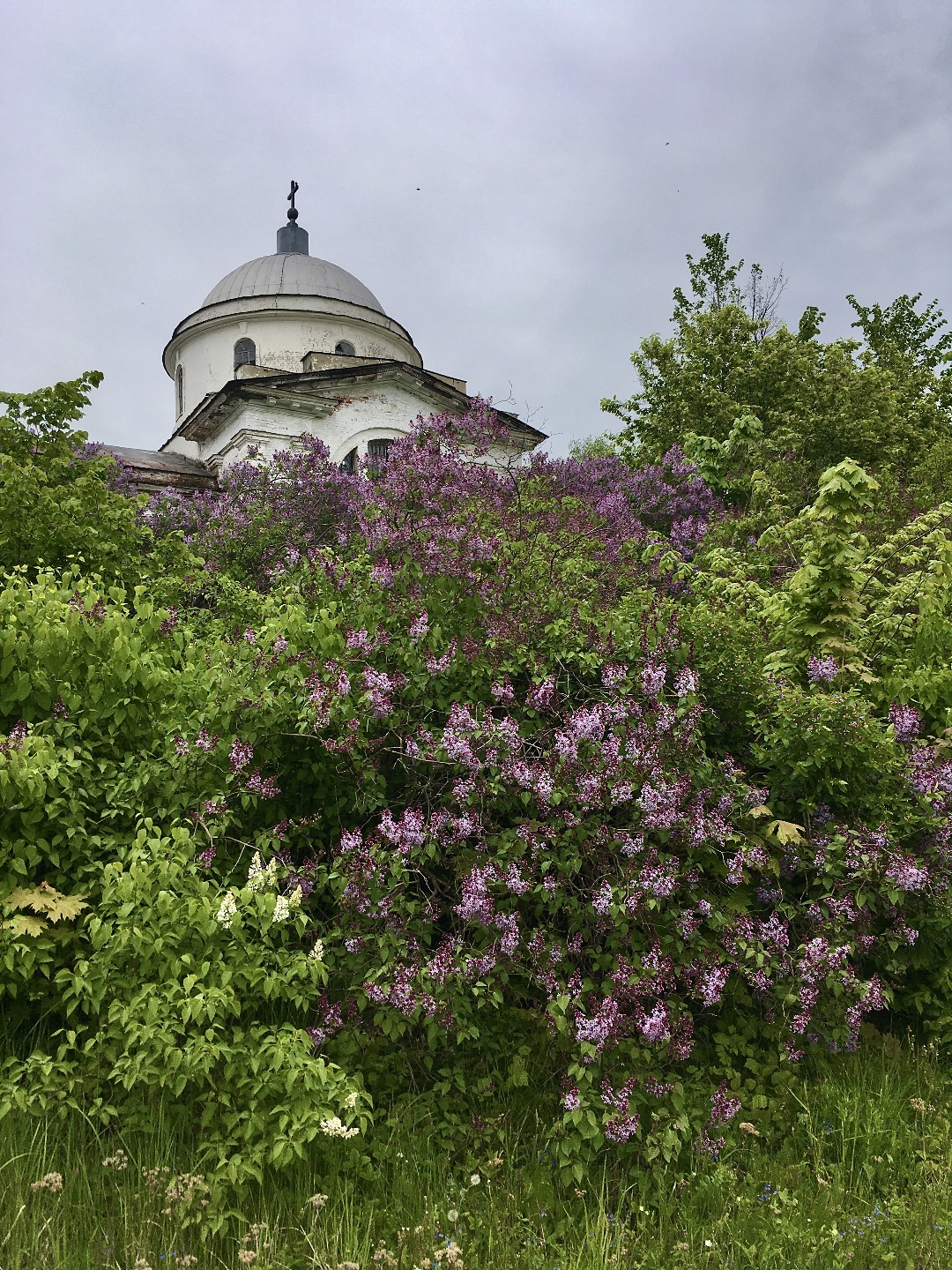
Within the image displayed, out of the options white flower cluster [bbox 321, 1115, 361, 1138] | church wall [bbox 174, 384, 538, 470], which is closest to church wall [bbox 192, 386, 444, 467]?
church wall [bbox 174, 384, 538, 470]

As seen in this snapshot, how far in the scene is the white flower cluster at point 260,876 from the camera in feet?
11.3

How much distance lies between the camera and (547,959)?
3.71m

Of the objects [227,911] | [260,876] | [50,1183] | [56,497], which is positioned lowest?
[50,1183]

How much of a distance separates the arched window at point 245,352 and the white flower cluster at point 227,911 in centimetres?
2805

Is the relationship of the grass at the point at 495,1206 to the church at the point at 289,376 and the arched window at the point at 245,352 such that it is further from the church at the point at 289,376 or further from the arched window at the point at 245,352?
the arched window at the point at 245,352

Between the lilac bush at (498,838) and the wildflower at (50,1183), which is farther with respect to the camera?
the lilac bush at (498,838)

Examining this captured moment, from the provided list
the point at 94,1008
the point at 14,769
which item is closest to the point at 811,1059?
the point at 94,1008

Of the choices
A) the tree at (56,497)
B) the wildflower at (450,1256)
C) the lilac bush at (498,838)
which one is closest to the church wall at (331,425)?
the tree at (56,497)

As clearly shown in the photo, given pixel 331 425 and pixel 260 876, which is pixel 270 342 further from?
pixel 260 876

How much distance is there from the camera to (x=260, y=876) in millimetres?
3424

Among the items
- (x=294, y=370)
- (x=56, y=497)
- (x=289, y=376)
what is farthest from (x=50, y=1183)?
(x=294, y=370)

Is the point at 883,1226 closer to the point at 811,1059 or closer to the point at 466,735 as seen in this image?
the point at 811,1059

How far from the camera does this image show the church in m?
23.0

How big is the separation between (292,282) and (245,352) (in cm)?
314
